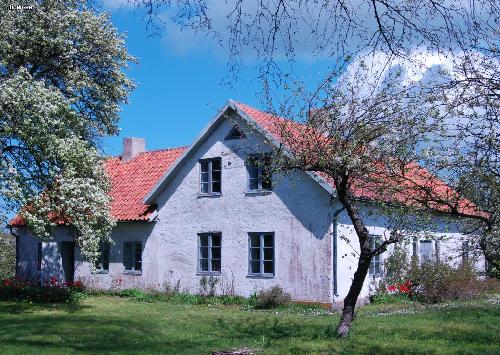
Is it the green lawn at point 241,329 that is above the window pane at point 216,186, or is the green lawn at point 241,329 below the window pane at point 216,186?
below

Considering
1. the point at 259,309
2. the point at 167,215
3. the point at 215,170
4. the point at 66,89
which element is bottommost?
the point at 259,309

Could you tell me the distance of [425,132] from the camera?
10.7m

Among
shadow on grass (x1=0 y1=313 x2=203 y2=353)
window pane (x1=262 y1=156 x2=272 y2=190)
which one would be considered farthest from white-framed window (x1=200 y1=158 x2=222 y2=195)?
shadow on grass (x1=0 y1=313 x2=203 y2=353)

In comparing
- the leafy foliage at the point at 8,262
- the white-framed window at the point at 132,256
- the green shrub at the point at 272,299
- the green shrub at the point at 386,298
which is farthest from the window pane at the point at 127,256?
the leafy foliage at the point at 8,262

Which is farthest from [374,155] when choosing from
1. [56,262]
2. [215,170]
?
[56,262]

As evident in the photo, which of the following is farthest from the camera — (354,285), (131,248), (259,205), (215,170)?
(131,248)

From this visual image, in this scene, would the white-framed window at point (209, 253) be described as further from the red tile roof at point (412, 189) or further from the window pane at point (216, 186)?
the red tile roof at point (412, 189)

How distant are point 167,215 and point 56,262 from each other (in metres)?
7.41

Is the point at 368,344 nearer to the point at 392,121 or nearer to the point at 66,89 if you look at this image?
the point at 392,121

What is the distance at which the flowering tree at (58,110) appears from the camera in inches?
726

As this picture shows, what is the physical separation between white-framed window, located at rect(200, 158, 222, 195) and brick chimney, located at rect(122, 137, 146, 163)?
7573 mm

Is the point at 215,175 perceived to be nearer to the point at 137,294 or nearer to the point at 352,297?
the point at 137,294

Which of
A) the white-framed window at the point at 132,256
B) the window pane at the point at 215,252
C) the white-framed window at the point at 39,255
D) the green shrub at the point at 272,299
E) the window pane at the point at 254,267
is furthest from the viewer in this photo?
the white-framed window at the point at 39,255

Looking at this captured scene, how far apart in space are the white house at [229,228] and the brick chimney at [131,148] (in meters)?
2.37
